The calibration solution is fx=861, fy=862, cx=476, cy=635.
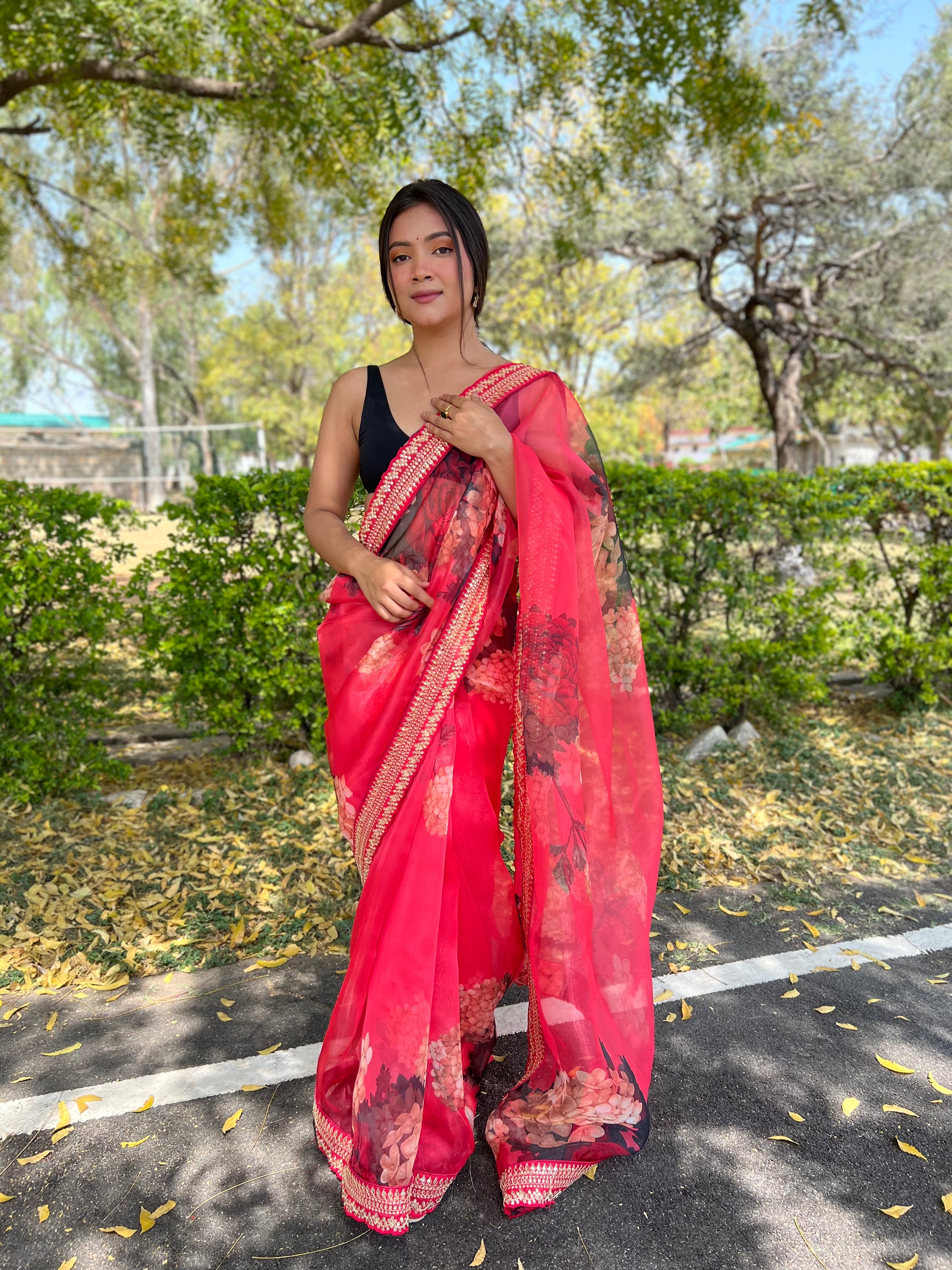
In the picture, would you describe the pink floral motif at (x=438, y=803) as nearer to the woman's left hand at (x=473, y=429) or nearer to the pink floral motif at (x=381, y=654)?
the pink floral motif at (x=381, y=654)

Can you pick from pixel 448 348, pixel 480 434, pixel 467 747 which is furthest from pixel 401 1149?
pixel 448 348

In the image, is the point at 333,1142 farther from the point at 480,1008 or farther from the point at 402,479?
the point at 402,479

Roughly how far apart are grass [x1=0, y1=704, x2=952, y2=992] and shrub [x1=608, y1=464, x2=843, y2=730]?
366 mm

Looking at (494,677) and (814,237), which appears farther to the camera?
(814,237)

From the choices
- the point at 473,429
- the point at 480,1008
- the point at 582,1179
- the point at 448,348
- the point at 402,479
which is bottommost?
the point at 582,1179

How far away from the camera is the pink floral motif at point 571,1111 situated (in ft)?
6.85

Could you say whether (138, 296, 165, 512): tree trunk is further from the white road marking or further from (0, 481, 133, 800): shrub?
the white road marking

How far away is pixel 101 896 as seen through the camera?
11.8ft

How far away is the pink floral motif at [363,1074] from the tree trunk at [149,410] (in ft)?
77.9

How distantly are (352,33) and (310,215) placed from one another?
2389 centimetres

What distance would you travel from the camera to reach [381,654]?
7.12 ft

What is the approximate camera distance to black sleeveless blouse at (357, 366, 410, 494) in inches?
87.3

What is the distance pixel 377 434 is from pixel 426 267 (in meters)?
0.42

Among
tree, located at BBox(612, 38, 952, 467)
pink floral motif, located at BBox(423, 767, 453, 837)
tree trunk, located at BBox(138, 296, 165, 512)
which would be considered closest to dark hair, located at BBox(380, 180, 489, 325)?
pink floral motif, located at BBox(423, 767, 453, 837)
